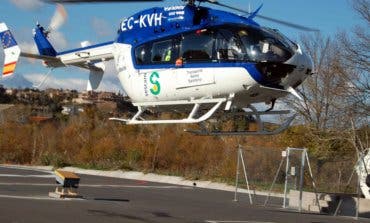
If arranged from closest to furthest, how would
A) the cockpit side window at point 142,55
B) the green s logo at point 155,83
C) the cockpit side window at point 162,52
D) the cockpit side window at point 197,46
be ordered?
A: the cockpit side window at point 197,46
the cockpit side window at point 162,52
the green s logo at point 155,83
the cockpit side window at point 142,55

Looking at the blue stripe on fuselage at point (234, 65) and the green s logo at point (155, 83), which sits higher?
the blue stripe on fuselage at point (234, 65)

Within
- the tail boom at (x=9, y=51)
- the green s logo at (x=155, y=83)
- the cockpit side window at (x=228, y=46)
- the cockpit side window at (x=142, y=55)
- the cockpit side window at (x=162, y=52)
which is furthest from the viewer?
the tail boom at (x=9, y=51)

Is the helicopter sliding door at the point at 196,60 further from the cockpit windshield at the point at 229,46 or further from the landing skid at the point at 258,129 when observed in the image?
the landing skid at the point at 258,129

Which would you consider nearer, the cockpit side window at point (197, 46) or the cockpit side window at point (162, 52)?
the cockpit side window at point (197, 46)

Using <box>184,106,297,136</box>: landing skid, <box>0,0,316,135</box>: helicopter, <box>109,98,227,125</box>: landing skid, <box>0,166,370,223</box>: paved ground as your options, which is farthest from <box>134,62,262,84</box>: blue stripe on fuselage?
<box>0,166,370,223</box>: paved ground

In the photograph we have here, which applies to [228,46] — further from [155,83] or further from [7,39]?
[7,39]

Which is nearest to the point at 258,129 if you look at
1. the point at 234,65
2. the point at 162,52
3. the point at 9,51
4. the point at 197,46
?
the point at 234,65

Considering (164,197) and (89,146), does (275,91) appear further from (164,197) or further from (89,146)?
(89,146)

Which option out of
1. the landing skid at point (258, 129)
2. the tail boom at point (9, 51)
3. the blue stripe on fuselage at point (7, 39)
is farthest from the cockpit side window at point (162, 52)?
the blue stripe on fuselage at point (7, 39)

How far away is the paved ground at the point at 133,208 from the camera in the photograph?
51.6ft

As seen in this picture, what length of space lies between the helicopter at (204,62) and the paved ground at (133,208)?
8.72 ft

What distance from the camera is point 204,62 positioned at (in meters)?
16.4

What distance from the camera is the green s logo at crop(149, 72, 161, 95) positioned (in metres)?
17.5

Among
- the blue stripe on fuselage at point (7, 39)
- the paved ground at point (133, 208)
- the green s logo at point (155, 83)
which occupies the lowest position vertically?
the paved ground at point (133, 208)
